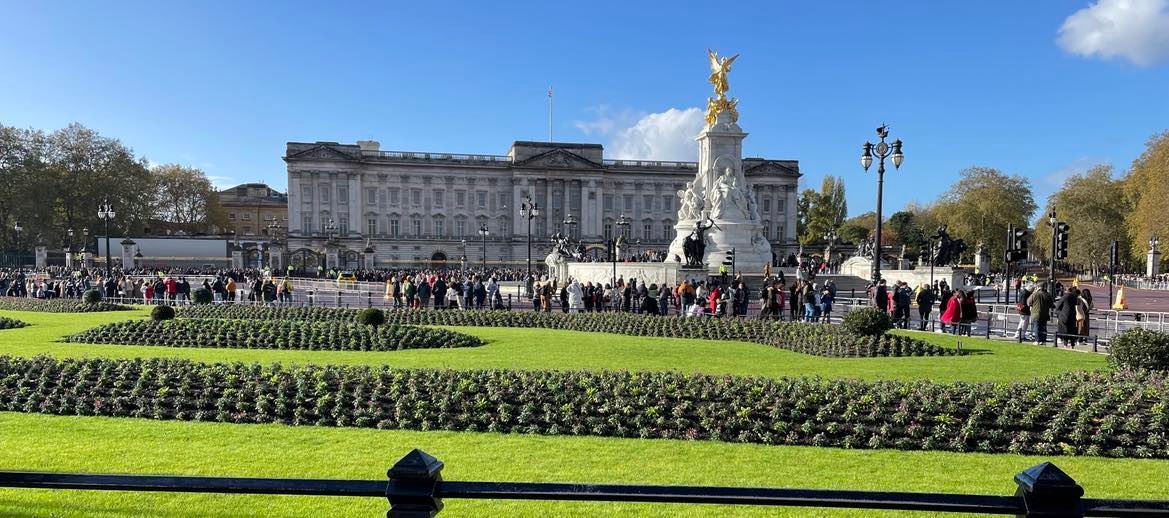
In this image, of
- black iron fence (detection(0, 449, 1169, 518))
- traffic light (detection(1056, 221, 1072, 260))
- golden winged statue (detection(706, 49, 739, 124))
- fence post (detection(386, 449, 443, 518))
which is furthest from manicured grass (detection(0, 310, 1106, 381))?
golden winged statue (detection(706, 49, 739, 124))

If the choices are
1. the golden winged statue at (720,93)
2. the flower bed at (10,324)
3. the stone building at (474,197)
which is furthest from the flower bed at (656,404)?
the stone building at (474,197)

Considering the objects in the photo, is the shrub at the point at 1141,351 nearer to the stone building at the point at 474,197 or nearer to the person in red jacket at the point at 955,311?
the person in red jacket at the point at 955,311

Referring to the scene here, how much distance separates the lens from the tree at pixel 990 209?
76625 millimetres

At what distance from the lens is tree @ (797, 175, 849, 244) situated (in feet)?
329

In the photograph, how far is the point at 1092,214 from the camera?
6931 cm

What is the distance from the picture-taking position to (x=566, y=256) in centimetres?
4566

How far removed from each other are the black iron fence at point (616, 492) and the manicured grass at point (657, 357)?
30.0ft

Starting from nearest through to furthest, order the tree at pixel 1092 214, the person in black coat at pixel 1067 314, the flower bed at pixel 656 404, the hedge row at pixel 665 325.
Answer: the flower bed at pixel 656 404 → the hedge row at pixel 665 325 → the person in black coat at pixel 1067 314 → the tree at pixel 1092 214

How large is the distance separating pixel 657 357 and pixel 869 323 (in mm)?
4698

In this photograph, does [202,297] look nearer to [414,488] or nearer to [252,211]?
[414,488]

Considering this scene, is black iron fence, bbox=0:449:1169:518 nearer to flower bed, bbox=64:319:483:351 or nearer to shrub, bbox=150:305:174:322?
flower bed, bbox=64:319:483:351

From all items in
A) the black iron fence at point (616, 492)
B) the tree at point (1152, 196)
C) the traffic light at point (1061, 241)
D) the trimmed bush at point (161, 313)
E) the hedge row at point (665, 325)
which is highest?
the tree at point (1152, 196)

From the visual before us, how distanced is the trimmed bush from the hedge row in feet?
11.0

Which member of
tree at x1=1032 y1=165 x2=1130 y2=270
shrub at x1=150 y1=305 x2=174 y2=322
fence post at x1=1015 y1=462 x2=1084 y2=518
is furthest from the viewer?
tree at x1=1032 y1=165 x2=1130 y2=270
